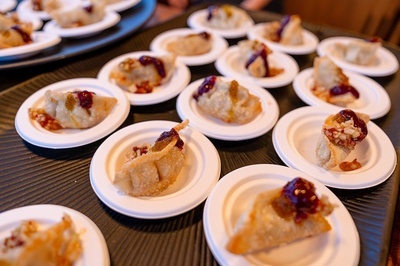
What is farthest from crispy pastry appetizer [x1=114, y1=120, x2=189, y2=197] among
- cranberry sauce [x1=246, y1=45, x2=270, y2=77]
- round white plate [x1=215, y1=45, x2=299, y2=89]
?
cranberry sauce [x1=246, y1=45, x2=270, y2=77]

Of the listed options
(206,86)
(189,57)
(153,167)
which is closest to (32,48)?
(189,57)

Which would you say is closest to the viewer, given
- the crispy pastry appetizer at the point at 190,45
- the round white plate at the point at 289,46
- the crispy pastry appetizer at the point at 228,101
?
the crispy pastry appetizer at the point at 228,101

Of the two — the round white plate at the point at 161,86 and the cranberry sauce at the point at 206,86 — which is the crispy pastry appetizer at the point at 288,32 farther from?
the cranberry sauce at the point at 206,86

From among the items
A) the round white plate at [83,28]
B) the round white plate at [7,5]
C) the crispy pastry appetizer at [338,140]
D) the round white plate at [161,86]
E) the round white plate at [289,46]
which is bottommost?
the round white plate at [289,46]

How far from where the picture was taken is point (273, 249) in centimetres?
158

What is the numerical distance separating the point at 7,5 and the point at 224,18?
7.96ft

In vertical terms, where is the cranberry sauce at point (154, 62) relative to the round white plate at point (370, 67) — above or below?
above

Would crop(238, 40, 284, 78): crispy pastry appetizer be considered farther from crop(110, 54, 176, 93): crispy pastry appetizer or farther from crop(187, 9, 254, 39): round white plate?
crop(110, 54, 176, 93): crispy pastry appetizer

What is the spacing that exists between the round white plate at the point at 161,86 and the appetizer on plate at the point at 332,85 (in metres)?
1.11

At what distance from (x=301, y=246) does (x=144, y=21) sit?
9.36 ft

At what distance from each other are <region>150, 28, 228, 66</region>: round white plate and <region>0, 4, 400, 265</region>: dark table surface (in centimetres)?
56

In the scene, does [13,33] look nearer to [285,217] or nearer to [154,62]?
[154,62]

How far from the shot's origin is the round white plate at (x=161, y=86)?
2.48 m

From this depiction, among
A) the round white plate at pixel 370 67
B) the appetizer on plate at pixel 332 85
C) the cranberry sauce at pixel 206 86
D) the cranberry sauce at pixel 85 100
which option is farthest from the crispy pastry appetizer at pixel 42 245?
the round white plate at pixel 370 67
